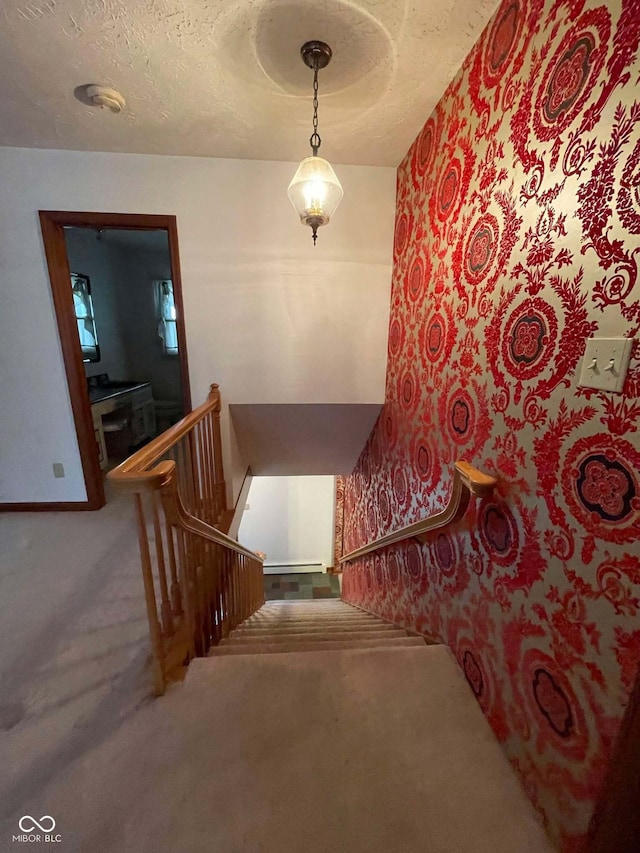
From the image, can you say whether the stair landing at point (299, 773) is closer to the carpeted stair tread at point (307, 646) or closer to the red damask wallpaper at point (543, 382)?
the red damask wallpaper at point (543, 382)

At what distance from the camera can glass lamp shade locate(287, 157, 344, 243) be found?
1259 millimetres

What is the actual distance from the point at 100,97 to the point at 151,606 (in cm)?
211

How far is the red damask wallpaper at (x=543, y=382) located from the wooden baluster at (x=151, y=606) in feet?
3.74

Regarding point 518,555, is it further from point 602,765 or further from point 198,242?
point 198,242

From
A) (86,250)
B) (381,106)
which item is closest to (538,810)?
(381,106)

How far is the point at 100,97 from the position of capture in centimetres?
144

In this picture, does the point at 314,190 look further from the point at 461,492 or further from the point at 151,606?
the point at 151,606

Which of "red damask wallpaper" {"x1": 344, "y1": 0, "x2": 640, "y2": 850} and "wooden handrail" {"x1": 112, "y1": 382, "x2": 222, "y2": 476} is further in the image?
"wooden handrail" {"x1": 112, "y1": 382, "x2": 222, "y2": 476}

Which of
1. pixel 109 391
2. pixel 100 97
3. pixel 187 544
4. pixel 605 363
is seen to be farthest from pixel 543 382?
pixel 109 391

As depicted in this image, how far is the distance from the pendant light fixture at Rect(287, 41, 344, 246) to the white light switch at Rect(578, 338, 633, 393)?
106cm

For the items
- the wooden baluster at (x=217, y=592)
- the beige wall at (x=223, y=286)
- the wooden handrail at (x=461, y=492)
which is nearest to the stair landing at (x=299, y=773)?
the wooden baluster at (x=217, y=592)

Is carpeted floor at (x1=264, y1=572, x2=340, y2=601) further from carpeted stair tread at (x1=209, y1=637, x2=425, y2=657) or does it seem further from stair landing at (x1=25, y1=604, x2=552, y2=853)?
stair landing at (x1=25, y1=604, x2=552, y2=853)

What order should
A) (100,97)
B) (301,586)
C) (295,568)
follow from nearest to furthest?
(100,97)
(301,586)
(295,568)

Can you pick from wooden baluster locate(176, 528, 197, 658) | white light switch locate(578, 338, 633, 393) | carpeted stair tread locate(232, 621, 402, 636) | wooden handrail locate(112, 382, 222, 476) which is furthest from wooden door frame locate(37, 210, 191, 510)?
white light switch locate(578, 338, 633, 393)
